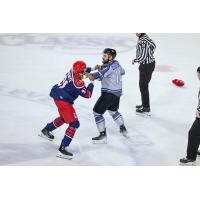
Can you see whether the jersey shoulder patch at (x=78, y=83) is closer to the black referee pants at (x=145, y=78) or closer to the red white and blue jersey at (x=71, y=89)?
the red white and blue jersey at (x=71, y=89)

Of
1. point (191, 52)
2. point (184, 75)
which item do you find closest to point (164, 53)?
point (191, 52)

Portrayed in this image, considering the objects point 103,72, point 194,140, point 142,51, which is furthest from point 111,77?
point 194,140

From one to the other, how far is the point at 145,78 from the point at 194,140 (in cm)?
173

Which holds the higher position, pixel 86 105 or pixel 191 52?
pixel 191 52

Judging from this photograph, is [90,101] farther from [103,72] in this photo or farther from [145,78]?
[103,72]

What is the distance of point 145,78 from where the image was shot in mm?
7871

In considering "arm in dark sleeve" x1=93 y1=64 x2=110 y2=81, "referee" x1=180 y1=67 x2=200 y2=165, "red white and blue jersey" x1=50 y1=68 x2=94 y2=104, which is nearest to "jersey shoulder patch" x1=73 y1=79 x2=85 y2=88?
"red white and blue jersey" x1=50 y1=68 x2=94 y2=104

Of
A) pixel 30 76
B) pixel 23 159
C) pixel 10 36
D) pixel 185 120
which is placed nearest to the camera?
pixel 23 159

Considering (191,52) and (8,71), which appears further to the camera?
(191,52)

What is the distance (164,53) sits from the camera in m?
10.6

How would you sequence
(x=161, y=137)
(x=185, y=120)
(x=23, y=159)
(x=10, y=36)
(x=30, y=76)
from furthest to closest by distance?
1. (x=10, y=36)
2. (x=30, y=76)
3. (x=185, y=120)
4. (x=161, y=137)
5. (x=23, y=159)

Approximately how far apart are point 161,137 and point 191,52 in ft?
12.8

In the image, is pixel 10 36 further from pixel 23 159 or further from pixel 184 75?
pixel 23 159

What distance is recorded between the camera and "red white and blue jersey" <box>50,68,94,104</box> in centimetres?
645
